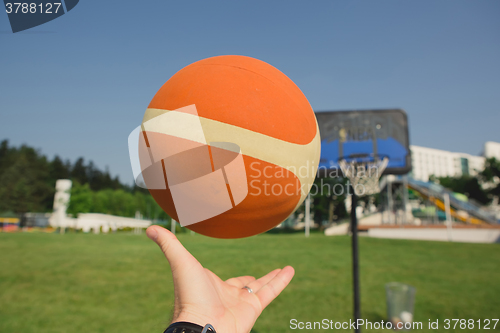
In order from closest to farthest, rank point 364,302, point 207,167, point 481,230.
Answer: point 207,167
point 364,302
point 481,230

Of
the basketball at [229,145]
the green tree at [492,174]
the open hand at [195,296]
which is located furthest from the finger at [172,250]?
the green tree at [492,174]

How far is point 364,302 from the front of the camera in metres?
7.41

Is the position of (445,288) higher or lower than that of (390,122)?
lower

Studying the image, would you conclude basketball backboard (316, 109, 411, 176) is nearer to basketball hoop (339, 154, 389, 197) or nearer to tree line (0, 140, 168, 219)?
basketball hoop (339, 154, 389, 197)

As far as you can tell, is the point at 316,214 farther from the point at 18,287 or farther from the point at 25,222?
the point at 25,222

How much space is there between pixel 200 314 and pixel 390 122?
4380mm

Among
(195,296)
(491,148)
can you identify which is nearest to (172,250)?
(195,296)

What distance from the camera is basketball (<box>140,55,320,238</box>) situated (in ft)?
5.32

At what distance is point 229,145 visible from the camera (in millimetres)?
1611

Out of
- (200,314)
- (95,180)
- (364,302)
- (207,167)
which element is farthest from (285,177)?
(95,180)

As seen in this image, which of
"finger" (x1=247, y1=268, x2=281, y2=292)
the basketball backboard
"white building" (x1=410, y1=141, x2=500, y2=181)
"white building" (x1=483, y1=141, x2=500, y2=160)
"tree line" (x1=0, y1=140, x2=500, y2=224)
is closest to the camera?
"finger" (x1=247, y1=268, x2=281, y2=292)

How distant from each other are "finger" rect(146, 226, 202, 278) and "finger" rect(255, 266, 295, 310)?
546 mm

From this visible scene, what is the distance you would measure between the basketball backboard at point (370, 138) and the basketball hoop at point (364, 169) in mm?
48

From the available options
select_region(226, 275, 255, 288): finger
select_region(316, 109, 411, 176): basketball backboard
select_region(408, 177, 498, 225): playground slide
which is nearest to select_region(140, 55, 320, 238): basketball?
select_region(226, 275, 255, 288): finger
